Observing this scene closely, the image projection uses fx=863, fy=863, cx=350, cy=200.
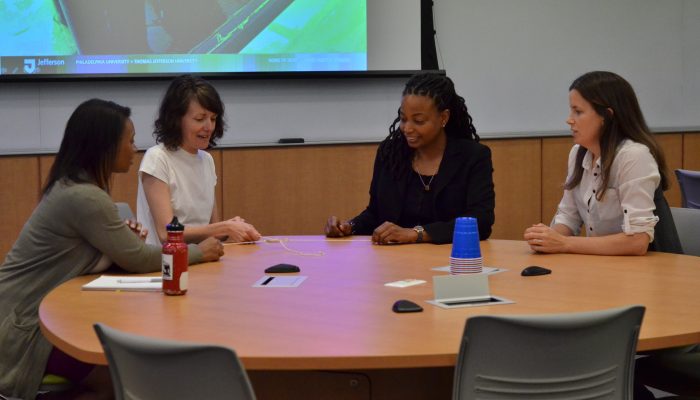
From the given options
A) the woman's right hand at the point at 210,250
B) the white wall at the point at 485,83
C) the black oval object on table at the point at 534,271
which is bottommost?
the black oval object on table at the point at 534,271

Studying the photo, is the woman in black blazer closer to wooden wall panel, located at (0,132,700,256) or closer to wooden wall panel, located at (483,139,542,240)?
wooden wall panel, located at (0,132,700,256)

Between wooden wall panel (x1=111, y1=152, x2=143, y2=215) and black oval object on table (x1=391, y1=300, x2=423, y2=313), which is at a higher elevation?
wooden wall panel (x1=111, y1=152, x2=143, y2=215)

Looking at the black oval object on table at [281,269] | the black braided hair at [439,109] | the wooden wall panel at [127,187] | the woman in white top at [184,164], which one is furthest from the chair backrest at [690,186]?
the wooden wall panel at [127,187]

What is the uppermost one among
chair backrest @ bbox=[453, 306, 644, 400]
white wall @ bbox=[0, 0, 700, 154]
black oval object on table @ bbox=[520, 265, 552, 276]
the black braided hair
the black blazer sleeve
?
white wall @ bbox=[0, 0, 700, 154]

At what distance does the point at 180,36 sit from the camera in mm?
5688

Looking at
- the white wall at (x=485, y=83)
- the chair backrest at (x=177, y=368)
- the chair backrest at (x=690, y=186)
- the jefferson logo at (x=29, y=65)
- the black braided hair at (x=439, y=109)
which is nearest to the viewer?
the chair backrest at (x=177, y=368)

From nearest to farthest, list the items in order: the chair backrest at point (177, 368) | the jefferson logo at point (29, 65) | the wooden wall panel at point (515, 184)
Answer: the chair backrest at point (177, 368) → the jefferson logo at point (29, 65) → the wooden wall panel at point (515, 184)

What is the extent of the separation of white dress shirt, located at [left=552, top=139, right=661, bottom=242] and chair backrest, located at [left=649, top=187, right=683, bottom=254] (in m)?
0.07

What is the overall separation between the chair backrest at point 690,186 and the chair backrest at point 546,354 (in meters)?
2.99

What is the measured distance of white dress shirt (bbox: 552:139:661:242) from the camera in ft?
10.0

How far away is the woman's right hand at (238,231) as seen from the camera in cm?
350

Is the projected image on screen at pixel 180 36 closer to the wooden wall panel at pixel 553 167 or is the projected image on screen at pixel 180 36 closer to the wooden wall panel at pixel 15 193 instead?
the wooden wall panel at pixel 15 193

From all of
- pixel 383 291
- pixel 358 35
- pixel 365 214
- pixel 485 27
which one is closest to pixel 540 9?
pixel 485 27

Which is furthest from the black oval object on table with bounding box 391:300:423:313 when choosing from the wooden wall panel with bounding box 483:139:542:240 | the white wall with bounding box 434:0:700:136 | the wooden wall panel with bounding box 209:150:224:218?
the white wall with bounding box 434:0:700:136
